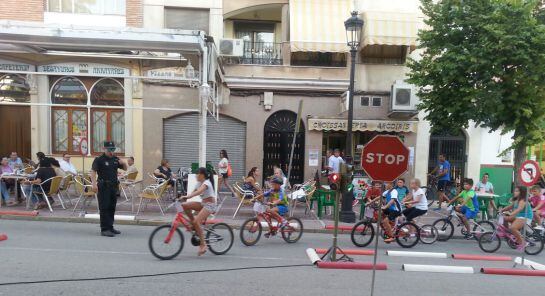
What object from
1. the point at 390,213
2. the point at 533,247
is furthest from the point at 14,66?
the point at 533,247

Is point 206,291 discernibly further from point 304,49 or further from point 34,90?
point 34,90

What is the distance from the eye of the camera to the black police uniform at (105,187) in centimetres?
809

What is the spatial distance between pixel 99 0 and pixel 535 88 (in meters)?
14.3

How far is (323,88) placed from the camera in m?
14.5

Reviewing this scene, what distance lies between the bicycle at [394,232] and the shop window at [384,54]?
8.02 metres

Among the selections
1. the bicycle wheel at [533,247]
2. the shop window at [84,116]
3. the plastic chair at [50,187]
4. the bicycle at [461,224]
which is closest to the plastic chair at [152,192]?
the plastic chair at [50,187]

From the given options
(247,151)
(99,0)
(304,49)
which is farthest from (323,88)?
(99,0)

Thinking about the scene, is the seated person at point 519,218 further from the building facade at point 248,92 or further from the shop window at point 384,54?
the shop window at point 384,54

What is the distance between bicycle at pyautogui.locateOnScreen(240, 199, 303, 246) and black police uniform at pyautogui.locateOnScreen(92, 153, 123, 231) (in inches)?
116

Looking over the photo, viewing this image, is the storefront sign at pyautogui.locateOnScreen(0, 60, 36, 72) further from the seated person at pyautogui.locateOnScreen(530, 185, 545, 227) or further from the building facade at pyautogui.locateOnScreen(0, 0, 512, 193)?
the seated person at pyautogui.locateOnScreen(530, 185, 545, 227)

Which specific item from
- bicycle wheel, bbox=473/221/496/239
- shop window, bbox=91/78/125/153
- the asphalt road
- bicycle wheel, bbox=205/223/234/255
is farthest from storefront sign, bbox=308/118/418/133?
bicycle wheel, bbox=205/223/234/255

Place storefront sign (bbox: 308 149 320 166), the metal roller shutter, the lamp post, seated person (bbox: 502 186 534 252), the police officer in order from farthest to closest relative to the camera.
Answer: storefront sign (bbox: 308 149 320 166) < the metal roller shutter < the lamp post < seated person (bbox: 502 186 534 252) < the police officer

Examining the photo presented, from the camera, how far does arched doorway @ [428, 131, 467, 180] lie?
1523cm

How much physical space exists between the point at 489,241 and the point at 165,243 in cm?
718
